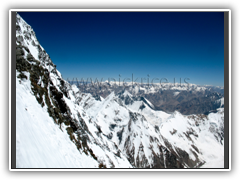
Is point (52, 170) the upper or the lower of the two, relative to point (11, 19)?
lower

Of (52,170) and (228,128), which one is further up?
(228,128)

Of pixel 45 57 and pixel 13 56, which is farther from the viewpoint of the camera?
pixel 45 57

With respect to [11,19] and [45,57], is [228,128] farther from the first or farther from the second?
[45,57]

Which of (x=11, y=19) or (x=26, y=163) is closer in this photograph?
(x=26, y=163)
